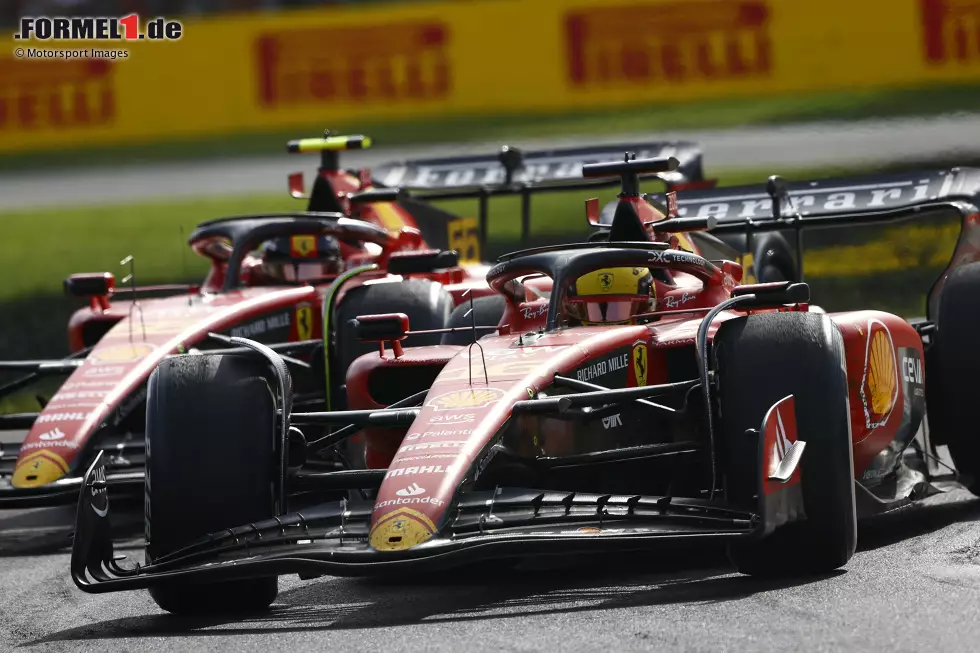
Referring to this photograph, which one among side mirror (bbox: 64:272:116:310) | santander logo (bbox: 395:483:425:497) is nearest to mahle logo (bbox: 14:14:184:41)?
side mirror (bbox: 64:272:116:310)

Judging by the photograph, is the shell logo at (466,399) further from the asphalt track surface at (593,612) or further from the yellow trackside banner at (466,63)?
the yellow trackside banner at (466,63)

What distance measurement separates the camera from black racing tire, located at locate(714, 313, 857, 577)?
6.31 meters

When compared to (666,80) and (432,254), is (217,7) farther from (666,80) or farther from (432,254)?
(432,254)

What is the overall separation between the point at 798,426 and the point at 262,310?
16.8 ft

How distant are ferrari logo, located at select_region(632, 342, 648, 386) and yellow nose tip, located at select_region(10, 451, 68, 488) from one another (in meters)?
3.37

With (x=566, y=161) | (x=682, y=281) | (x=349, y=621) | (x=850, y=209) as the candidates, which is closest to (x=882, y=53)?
(x=566, y=161)

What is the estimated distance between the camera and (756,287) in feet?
22.5

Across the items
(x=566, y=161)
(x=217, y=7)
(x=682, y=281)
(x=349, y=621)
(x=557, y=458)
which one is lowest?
(x=349, y=621)

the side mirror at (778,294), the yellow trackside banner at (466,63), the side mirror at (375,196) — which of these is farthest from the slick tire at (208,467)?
the yellow trackside banner at (466,63)

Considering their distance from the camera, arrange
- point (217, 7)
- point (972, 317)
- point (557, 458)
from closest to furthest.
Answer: point (557, 458) < point (972, 317) < point (217, 7)

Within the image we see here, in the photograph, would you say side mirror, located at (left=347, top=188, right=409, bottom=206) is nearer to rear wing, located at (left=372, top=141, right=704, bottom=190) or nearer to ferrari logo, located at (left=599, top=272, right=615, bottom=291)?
rear wing, located at (left=372, top=141, right=704, bottom=190)

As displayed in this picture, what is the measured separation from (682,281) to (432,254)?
2.33 meters

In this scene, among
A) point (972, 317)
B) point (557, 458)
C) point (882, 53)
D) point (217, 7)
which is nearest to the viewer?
point (557, 458)

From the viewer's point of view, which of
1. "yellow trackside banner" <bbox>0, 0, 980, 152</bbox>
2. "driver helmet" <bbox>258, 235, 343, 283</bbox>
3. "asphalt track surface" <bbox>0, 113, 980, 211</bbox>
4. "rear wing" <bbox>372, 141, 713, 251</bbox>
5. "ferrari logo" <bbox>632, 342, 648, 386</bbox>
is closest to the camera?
"ferrari logo" <bbox>632, 342, 648, 386</bbox>
